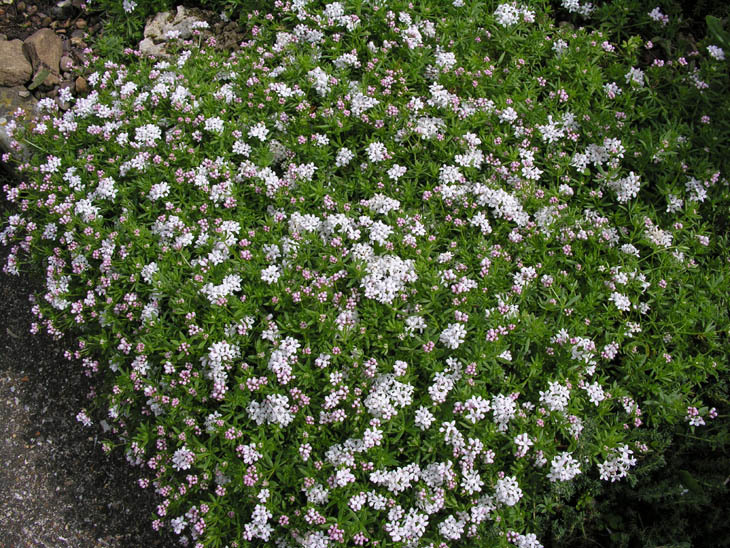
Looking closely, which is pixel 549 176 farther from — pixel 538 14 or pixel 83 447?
pixel 83 447

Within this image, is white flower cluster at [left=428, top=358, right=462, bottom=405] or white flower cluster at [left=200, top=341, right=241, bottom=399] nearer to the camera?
white flower cluster at [left=428, top=358, right=462, bottom=405]

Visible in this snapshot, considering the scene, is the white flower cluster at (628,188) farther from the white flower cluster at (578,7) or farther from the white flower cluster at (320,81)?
the white flower cluster at (320,81)

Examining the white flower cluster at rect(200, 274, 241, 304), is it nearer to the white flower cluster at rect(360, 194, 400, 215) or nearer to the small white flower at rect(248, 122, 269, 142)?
the white flower cluster at rect(360, 194, 400, 215)

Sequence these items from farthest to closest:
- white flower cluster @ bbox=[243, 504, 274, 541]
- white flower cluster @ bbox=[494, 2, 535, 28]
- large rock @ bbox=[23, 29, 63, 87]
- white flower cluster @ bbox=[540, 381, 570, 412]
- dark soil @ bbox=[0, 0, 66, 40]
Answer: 1. dark soil @ bbox=[0, 0, 66, 40]
2. large rock @ bbox=[23, 29, 63, 87]
3. white flower cluster @ bbox=[494, 2, 535, 28]
4. white flower cluster @ bbox=[540, 381, 570, 412]
5. white flower cluster @ bbox=[243, 504, 274, 541]

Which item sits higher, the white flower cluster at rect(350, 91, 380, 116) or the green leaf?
the white flower cluster at rect(350, 91, 380, 116)

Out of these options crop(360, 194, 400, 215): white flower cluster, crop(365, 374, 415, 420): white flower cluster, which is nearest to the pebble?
crop(360, 194, 400, 215): white flower cluster

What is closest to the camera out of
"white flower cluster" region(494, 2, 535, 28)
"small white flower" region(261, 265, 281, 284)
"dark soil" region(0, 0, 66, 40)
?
"small white flower" region(261, 265, 281, 284)
